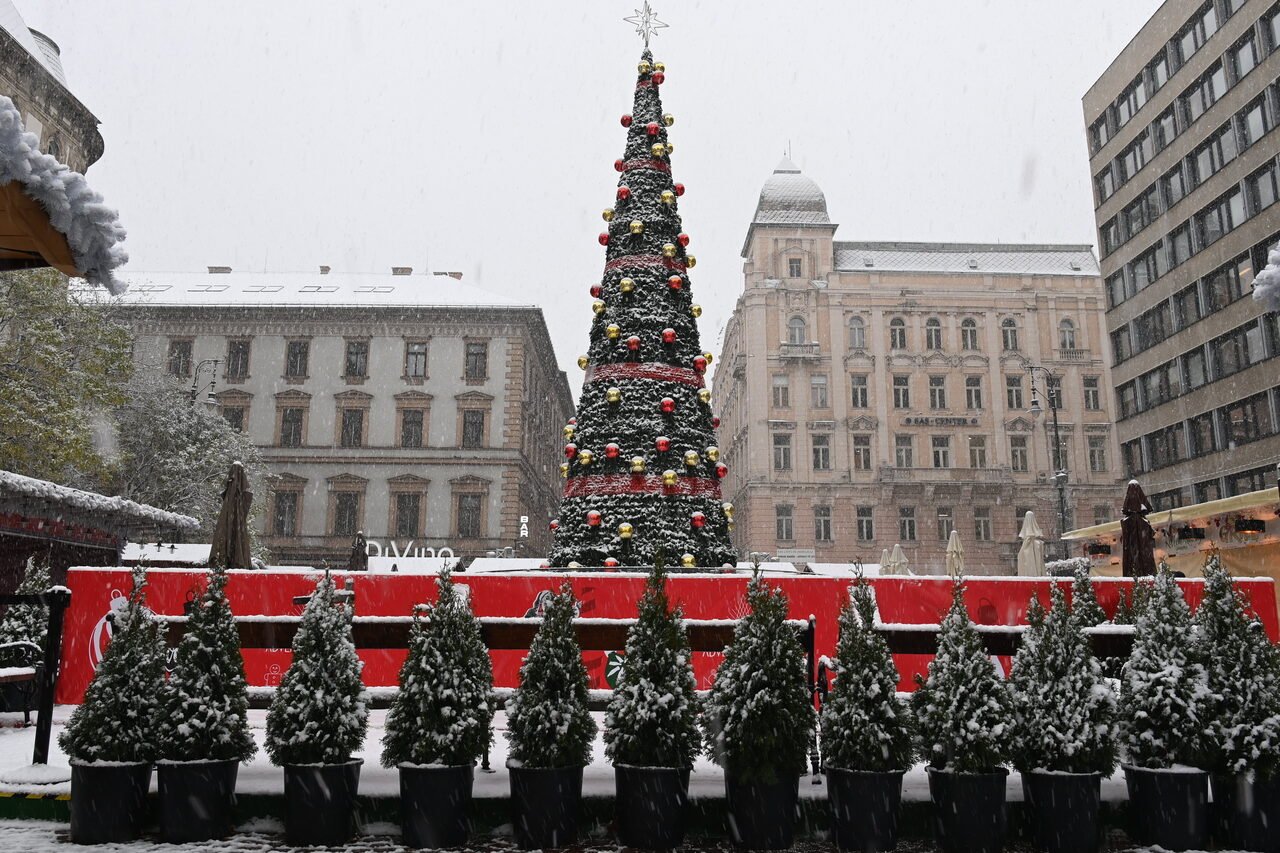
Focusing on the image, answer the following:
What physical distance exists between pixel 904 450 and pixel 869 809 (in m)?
49.6

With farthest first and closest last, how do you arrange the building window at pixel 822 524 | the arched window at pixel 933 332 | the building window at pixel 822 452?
the arched window at pixel 933 332
the building window at pixel 822 452
the building window at pixel 822 524

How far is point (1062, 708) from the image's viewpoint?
5.43 metres

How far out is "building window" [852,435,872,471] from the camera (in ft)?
172

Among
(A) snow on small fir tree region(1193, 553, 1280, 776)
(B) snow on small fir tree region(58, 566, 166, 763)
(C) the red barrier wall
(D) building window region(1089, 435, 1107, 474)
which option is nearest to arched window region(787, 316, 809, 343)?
(D) building window region(1089, 435, 1107, 474)

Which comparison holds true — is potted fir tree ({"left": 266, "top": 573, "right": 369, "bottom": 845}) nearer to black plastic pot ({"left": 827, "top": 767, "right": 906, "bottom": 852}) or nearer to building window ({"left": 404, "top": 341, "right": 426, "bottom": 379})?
black plastic pot ({"left": 827, "top": 767, "right": 906, "bottom": 852})

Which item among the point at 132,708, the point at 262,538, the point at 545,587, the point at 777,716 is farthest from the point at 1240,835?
the point at 262,538

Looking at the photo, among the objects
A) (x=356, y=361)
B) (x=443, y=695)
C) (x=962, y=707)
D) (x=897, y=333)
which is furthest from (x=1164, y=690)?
(x=897, y=333)

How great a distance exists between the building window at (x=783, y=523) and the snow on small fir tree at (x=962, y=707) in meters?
46.6

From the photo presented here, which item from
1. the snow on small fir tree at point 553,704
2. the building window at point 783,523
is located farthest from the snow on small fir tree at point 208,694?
the building window at point 783,523

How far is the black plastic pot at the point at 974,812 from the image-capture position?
5.23 meters

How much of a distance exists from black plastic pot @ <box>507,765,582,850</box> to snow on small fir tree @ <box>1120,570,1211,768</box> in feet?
11.1

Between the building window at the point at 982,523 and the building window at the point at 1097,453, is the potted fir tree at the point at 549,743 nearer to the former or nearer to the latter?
the building window at the point at 982,523

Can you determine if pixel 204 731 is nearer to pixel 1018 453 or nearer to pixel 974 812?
pixel 974 812

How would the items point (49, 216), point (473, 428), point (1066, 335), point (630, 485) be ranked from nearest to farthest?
point (49, 216), point (630, 485), point (473, 428), point (1066, 335)
